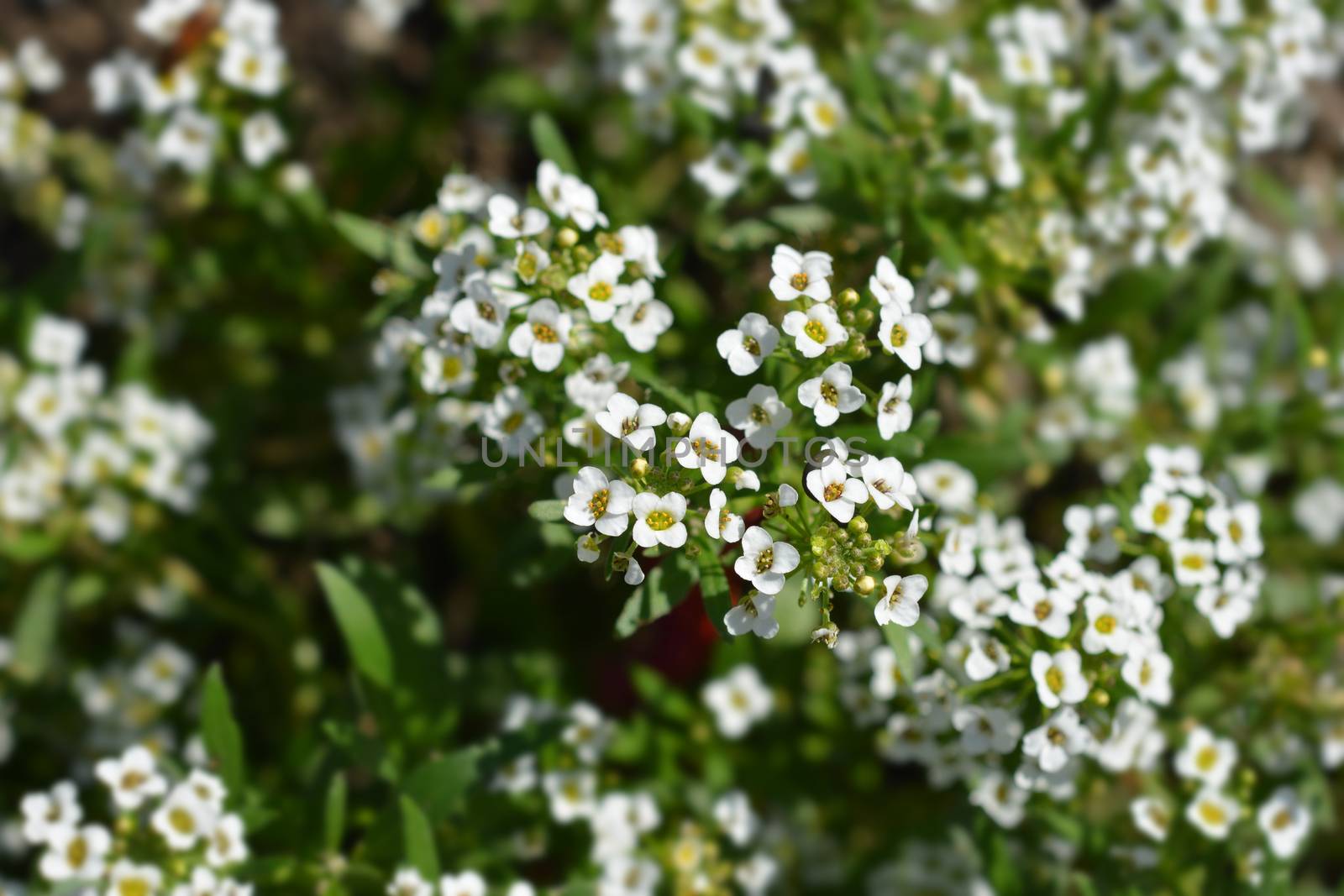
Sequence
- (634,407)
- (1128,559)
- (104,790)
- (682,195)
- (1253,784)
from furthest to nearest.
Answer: (682,195) < (104,790) < (1253,784) < (1128,559) < (634,407)

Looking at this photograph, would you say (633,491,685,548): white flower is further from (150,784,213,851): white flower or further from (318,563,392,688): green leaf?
(150,784,213,851): white flower

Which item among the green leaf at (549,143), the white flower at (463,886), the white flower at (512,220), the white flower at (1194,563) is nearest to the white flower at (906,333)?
the white flower at (512,220)

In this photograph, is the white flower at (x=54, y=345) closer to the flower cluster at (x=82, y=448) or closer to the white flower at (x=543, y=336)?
the flower cluster at (x=82, y=448)

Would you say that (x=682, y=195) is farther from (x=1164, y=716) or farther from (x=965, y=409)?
(x=1164, y=716)

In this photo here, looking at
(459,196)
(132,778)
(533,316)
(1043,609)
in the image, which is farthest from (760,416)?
(132,778)

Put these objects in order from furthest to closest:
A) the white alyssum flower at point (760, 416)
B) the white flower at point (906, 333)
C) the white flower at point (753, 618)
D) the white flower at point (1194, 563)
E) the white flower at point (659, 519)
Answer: the white flower at point (1194, 563), the white alyssum flower at point (760, 416), the white flower at point (906, 333), the white flower at point (753, 618), the white flower at point (659, 519)

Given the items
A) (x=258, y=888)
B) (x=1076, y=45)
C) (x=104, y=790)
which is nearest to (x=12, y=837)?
(x=104, y=790)

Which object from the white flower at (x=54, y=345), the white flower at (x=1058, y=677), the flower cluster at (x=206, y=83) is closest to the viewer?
the white flower at (x=1058, y=677)
